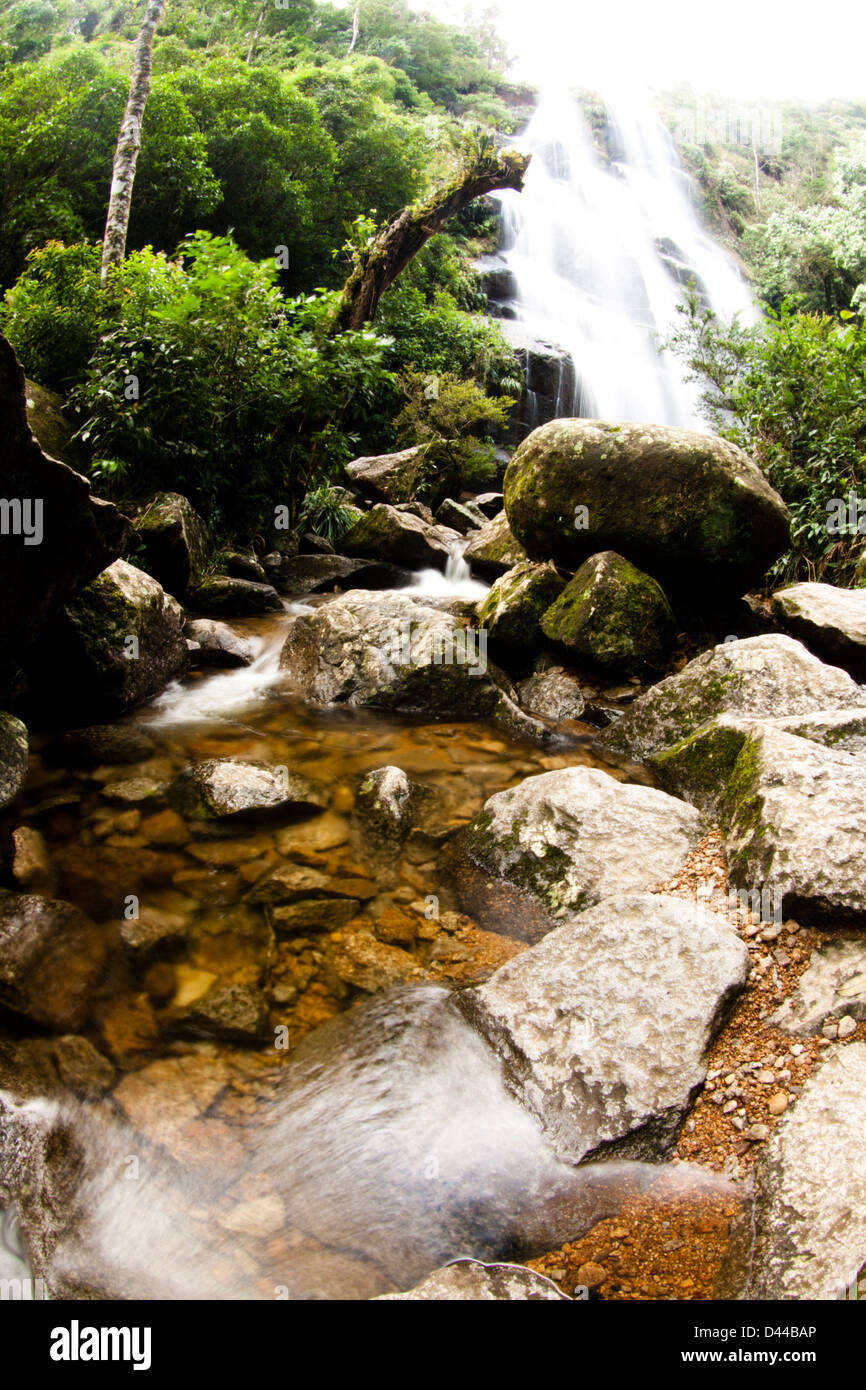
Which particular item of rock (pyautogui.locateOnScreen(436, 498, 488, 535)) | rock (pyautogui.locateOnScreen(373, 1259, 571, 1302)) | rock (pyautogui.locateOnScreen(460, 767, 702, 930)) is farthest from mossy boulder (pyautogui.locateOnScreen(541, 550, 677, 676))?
rock (pyautogui.locateOnScreen(436, 498, 488, 535))

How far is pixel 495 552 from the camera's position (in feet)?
31.3

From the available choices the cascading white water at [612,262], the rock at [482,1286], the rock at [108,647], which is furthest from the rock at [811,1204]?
the cascading white water at [612,262]

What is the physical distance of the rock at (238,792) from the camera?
448 cm

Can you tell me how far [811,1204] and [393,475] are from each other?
42.0ft

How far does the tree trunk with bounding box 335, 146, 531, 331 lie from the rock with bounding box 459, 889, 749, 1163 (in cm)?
1113

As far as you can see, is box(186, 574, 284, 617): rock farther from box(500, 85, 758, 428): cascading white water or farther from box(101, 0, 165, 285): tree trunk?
box(500, 85, 758, 428): cascading white water

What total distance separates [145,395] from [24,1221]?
7.71 metres

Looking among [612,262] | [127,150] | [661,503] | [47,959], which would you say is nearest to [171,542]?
[661,503]

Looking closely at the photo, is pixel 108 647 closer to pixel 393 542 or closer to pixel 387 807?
pixel 387 807

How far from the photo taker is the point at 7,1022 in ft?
9.36

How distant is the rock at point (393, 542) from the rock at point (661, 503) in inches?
125

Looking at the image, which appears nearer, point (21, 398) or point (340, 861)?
point (21, 398)
